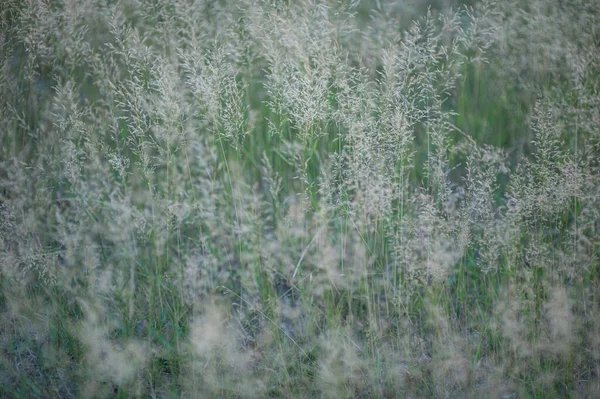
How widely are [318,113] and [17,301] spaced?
154cm

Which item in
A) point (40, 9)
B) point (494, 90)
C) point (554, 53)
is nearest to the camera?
point (40, 9)

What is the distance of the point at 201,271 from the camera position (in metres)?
2.59

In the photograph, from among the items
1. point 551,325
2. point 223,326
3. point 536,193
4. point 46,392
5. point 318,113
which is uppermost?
point 318,113

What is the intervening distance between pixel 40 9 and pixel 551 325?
2.61m

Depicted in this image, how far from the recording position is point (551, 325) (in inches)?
82.4

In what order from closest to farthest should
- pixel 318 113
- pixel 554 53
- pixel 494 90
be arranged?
pixel 318 113
pixel 554 53
pixel 494 90

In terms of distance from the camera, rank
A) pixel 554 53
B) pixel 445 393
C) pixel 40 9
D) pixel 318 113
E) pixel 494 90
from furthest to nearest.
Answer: pixel 494 90 < pixel 554 53 < pixel 40 9 < pixel 318 113 < pixel 445 393

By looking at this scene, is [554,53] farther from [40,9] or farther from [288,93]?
[40,9]

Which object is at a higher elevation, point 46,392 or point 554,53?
point 554,53

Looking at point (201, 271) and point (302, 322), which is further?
point (201, 271)

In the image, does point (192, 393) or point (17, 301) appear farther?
point (17, 301)

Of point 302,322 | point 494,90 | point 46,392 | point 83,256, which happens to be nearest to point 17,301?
point 83,256

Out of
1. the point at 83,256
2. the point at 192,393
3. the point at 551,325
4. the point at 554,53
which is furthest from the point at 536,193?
the point at 83,256

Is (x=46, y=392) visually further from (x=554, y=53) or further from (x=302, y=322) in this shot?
(x=554, y=53)
